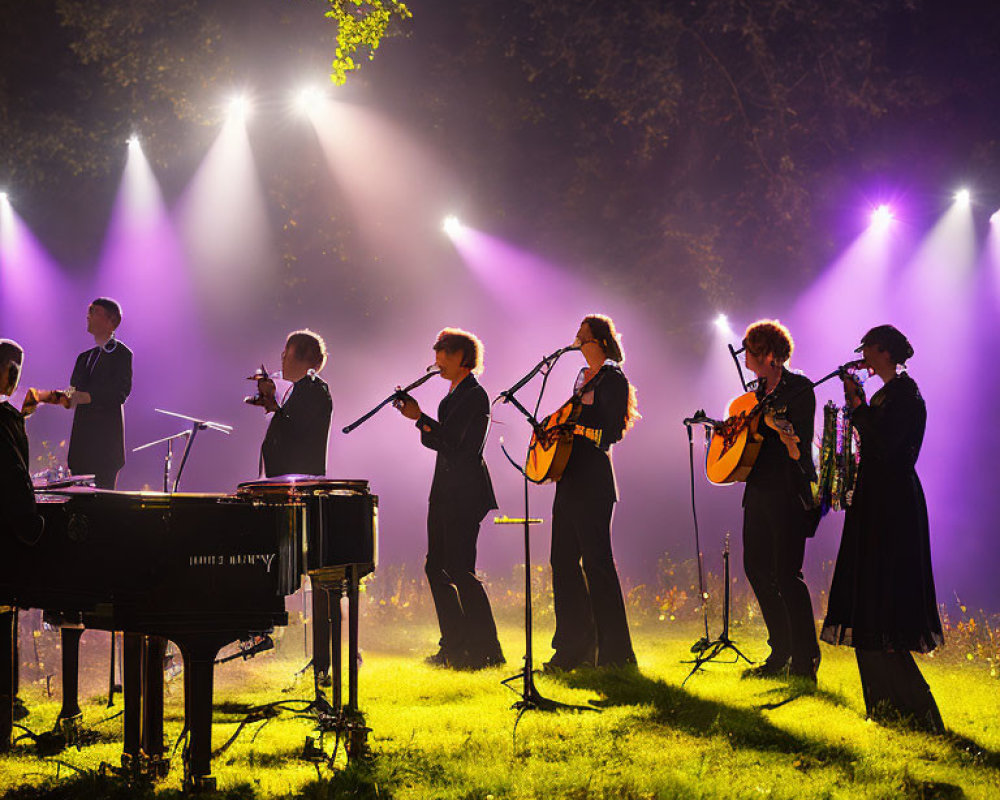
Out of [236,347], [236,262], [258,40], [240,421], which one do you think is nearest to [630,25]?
[258,40]

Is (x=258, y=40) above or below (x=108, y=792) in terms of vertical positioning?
above

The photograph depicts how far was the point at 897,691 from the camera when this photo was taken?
5434mm

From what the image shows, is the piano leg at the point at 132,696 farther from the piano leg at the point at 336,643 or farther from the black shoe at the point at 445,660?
the black shoe at the point at 445,660

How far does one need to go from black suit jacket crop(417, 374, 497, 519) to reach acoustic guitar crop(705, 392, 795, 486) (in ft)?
5.74

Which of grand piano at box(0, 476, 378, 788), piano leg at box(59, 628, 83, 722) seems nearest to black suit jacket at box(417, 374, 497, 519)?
piano leg at box(59, 628, 83, 722)

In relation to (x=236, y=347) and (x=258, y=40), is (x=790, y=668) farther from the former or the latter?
(x=236, y=347)

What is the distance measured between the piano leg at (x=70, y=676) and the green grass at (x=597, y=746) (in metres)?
0.25

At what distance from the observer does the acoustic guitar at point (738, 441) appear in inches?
266

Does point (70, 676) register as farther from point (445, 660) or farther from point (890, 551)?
point (890, 551)

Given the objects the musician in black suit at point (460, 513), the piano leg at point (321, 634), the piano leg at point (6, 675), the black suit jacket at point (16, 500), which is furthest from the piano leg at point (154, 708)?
the musician in black suit at point (460, 513)

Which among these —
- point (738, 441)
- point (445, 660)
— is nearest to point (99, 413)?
point (445, 660)

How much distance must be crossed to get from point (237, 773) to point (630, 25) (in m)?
11.5

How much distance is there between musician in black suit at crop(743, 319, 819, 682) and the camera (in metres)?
6.66

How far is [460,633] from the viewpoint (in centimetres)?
766
